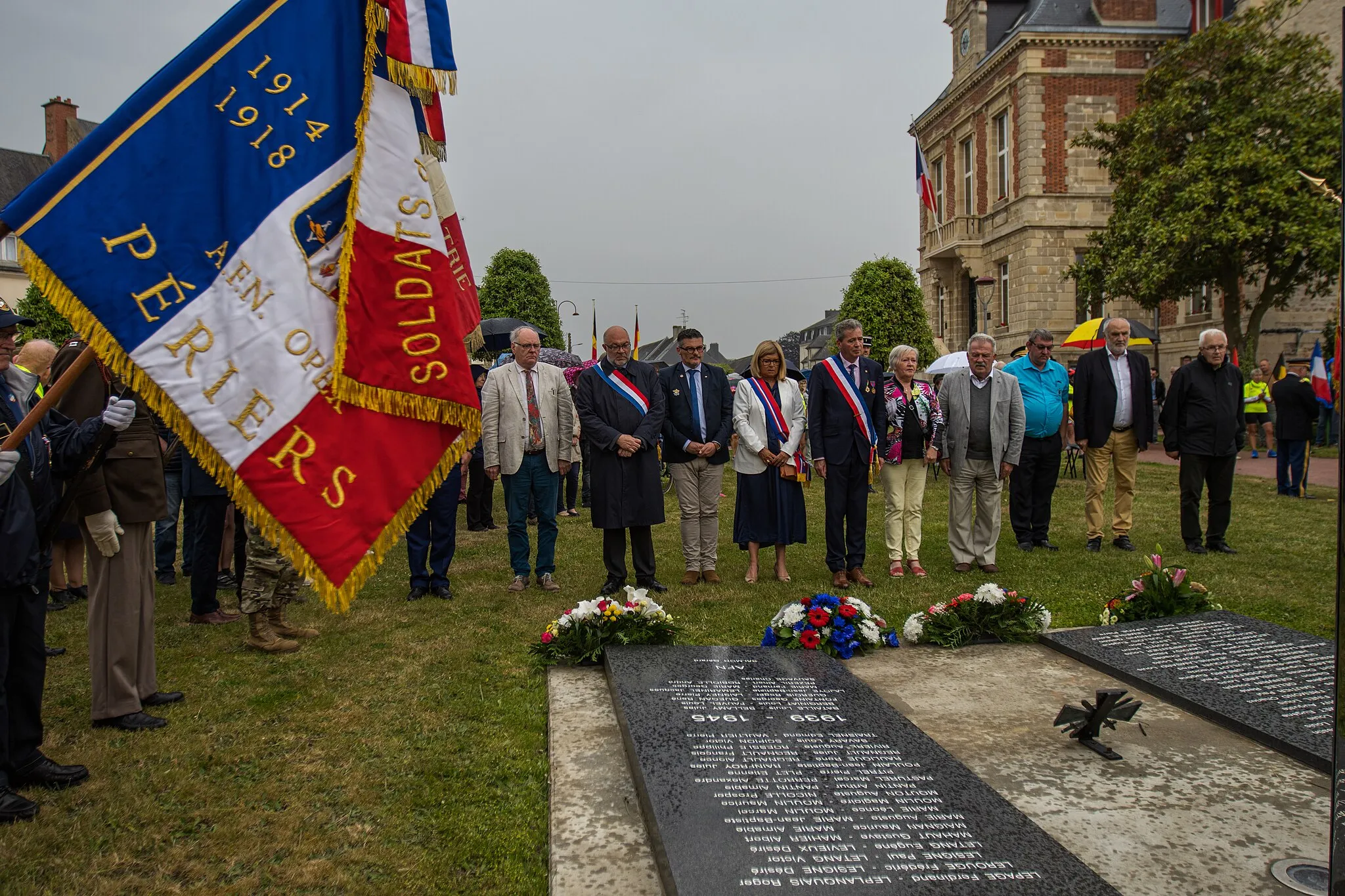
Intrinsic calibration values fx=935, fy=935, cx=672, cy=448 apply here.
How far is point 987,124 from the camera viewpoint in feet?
119

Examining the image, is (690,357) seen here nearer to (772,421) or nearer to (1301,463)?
(772,421)

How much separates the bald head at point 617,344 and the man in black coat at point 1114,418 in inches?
185

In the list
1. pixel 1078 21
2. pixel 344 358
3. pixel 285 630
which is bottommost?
pixel 285 630

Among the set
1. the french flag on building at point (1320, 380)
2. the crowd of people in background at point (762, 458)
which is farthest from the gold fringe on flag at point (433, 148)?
the french flag on building at point (1320, 380)

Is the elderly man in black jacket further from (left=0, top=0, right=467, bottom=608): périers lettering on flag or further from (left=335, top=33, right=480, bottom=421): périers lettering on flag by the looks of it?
(left=0, top=0, right=467, bottom=608): périers lettering on flag

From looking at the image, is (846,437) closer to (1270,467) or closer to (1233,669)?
(1233,669)

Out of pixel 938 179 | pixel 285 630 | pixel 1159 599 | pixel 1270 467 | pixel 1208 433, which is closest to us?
pixel 1159 599

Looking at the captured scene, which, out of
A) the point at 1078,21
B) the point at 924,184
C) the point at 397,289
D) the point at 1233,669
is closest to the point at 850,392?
the point at 1233,669

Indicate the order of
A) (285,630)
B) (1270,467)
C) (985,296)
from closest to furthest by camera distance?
1. (285,630)
2. (1270,467)
3. (985,296)

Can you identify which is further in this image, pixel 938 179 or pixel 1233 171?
pixel 938 179

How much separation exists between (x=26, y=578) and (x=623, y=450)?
177 inches

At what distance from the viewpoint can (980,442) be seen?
Result: 28.0 feet

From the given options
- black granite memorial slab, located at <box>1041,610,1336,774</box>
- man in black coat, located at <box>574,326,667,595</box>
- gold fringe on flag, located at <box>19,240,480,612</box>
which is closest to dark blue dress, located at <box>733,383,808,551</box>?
man in black coat, located at <box>574,326,667,595</box>

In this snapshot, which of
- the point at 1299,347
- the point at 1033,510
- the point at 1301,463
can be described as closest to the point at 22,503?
the point at 1033,510
